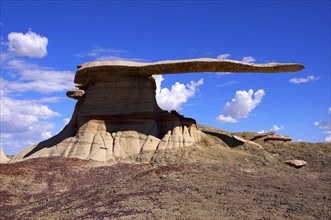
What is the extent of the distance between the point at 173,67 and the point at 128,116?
3.78 metres

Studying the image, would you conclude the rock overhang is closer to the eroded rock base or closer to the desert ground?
the eroded rock base

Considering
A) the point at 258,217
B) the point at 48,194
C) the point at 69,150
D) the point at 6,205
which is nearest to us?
the point at 258,217

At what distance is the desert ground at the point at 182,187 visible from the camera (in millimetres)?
11375

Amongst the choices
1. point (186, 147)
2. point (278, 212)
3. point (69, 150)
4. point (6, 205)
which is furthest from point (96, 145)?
point (278, 212)

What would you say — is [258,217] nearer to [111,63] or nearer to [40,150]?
[111,63]

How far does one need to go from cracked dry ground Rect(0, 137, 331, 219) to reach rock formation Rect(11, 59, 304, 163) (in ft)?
5.26

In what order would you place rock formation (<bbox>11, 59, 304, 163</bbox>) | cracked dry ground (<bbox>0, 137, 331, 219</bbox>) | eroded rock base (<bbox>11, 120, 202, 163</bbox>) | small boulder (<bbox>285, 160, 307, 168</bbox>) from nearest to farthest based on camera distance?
cracked dry ground (<bbox>0, 137, 331, 219</bbox>) → small boulder (<bbox>285, 160, 307, 168</bbox>) → eroded rock base (<bbox>11, 120, 202, 163</bbox>) → rock formation (<bbox>11, 59, 304, 163</bbox>)

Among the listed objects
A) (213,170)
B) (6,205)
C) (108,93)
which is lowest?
(6,205)

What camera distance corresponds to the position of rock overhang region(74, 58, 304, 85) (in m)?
21.7

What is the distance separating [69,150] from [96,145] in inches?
61.0

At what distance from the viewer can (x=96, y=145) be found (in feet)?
72.5

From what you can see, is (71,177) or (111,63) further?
(111,63)

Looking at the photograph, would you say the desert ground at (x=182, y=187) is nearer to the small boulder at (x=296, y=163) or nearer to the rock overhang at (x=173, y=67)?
the small boulder at (x=296, y=163)

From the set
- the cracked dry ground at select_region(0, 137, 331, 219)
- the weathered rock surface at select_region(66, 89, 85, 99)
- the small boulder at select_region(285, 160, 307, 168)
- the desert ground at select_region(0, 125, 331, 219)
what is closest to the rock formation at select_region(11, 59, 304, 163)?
the desert ground at select_region(0, 125, 331, 219)
